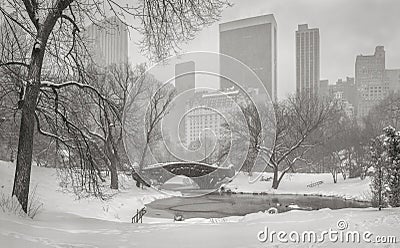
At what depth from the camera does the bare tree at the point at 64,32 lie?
17.9 ft

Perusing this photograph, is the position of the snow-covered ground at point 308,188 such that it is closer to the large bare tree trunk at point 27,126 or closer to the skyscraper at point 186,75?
the skyscraper at point 186,75

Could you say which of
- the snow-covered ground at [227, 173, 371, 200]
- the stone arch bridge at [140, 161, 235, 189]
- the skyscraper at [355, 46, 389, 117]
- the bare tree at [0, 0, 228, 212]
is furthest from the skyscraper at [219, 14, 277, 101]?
the snow-covered ground at [227, 173, 371, 200]

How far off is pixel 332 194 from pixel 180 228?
17104 mm

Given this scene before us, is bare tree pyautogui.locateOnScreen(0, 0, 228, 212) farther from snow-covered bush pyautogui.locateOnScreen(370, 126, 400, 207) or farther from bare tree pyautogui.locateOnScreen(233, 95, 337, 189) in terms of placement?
bare tree pyautogui.locateOnScreen(233, 95, 337, 189)

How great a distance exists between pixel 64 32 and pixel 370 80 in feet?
58.6

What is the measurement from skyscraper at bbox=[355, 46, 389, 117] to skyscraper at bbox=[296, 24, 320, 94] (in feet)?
7.20

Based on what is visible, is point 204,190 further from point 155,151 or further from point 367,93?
point 367,93

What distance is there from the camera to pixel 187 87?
913 cm

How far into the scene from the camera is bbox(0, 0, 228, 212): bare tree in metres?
5.45

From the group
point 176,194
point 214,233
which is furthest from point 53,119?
point 176,194

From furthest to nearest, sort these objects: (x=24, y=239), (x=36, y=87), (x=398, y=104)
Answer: (x=398, y=104) < (x=36, y=87) < (x=24, y=239)

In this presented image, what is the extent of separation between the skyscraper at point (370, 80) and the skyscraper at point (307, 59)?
219 centimetres

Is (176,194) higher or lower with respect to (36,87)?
lower

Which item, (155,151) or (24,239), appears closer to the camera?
(24,239)
